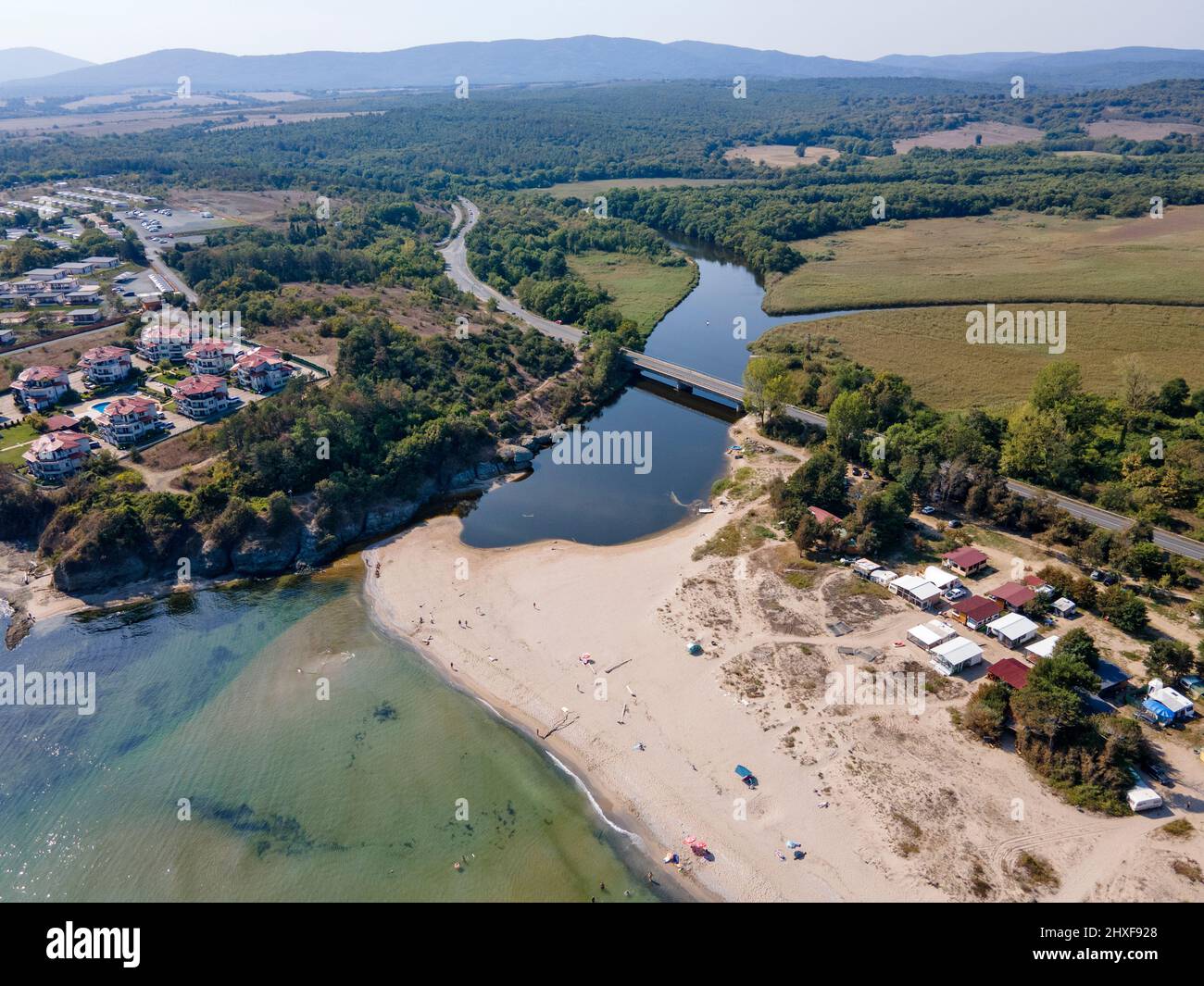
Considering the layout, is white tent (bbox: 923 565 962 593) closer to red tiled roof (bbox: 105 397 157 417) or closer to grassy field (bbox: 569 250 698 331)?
grassy field (bbox: 569 250 698 331)

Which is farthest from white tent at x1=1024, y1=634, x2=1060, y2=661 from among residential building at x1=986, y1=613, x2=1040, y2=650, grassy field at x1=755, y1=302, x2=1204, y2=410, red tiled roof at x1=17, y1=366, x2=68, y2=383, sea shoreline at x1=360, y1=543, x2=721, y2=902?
red tiled roof at x1=17, y1=366, x2=68, y2=383

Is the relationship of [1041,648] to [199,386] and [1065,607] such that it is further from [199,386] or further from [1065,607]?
[199,386]

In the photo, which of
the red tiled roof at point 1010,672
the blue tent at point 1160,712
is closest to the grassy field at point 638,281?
the red tiled roof at point 1010,672

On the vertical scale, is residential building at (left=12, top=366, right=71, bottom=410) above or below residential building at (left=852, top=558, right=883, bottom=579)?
above

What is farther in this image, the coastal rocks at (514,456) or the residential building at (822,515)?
the coastal rocks at (514,456)

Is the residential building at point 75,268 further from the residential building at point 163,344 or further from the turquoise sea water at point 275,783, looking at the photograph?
the turquoise sea water at point 275,783

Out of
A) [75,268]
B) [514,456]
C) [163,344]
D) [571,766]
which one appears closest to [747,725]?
[571,766]
